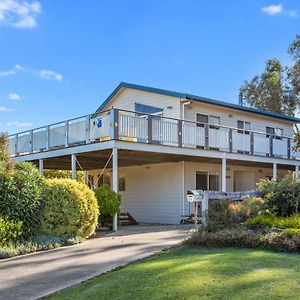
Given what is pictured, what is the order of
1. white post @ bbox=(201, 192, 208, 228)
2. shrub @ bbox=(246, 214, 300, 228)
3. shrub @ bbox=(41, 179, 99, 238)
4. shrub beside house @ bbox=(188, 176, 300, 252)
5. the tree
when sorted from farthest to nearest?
the tree, shrub @ bbox=(41, 179, 99, 238), white post @ bbox=(201, 192, 208, 228), shrub @ bbox=(246, 214, 300, 228), shrub beside house @ bbox=(188, 176, 300, 252)

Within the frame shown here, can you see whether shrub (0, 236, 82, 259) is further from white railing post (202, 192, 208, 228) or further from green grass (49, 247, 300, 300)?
white railing post (202, 192, 208, 228)

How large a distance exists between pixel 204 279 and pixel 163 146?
1209 centimetres

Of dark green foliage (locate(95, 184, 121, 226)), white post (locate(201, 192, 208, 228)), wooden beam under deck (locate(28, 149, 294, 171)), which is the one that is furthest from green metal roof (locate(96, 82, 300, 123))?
white post (locate(201, 192, 208, 228))

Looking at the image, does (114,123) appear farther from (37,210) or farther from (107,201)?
(37,210)

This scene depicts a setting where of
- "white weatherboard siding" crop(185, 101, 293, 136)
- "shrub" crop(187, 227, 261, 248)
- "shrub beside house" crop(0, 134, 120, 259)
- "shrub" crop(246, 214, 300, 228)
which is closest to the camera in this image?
"shrub" crop(187, 227, 261, 248)

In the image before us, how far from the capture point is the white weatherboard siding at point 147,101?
21.6 m

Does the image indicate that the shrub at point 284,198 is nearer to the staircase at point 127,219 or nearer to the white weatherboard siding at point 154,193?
the white weatherboard siding at point 154,193

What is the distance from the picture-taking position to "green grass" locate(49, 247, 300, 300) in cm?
576

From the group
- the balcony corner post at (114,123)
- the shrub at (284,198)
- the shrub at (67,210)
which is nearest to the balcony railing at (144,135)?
the balcony corner post at (114,123)

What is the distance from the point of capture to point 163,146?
1831 cm

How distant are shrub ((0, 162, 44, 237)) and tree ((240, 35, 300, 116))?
99.9 feet

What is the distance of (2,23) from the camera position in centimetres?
1656

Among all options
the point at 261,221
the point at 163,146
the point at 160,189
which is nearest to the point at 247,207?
the point at 261,221

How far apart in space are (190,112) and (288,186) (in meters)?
11.0
